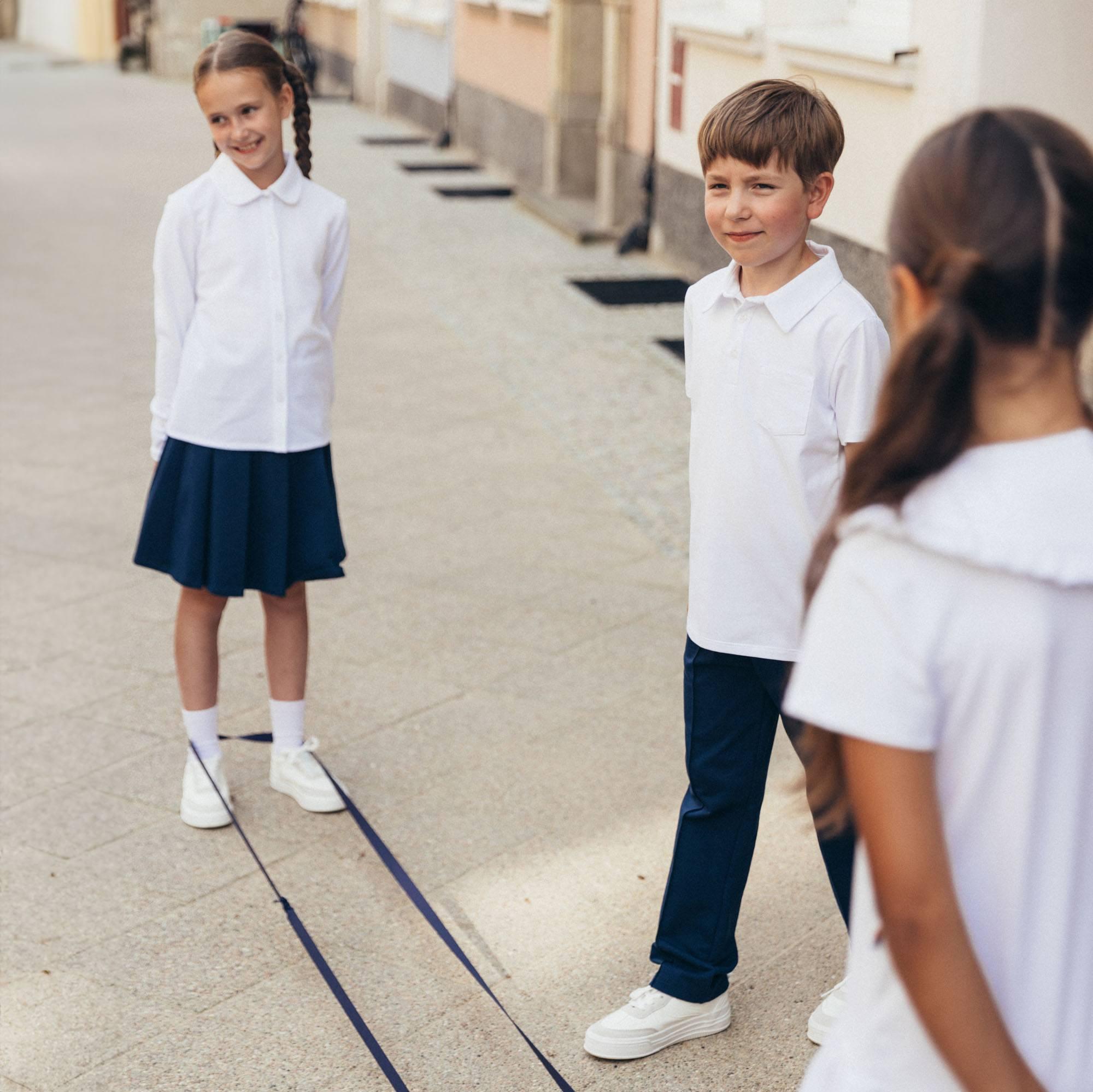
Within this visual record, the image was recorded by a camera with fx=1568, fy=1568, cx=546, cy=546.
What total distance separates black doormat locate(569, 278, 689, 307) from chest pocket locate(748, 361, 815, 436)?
24.3 feet

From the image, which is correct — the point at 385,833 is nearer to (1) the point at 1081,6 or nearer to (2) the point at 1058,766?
(2) the point at 1058,766

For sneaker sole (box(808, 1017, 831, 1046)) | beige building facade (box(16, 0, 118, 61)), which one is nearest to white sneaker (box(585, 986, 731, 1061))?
sneaker sole (box(808, 1017, 831, 1046))

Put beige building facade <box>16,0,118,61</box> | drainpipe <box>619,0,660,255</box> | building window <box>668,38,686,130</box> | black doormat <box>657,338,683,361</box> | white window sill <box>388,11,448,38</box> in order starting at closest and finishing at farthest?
1. black doormat <box>657,338,683,361</box>
2. building window <box>668,38,686,130</box>
3. drainpipe <box>619,0,660,255</box>
4. white window sill <box>388,11,448,38</box>
5. beige building facade <box>16,0,118,61</box>

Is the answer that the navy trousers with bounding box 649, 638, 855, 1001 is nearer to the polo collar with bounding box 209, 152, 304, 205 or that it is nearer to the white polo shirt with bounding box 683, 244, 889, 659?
the white polo shirt with bounding box 683, 244, 889, 659

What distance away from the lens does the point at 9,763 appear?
3.79 m

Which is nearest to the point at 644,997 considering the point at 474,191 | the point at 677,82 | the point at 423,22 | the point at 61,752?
the point at 61,752

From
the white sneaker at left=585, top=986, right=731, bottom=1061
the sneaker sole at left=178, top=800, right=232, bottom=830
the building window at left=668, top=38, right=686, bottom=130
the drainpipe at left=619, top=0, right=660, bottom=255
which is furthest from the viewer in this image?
the drainpipe at left=619, top=0, right=660, bottom=255

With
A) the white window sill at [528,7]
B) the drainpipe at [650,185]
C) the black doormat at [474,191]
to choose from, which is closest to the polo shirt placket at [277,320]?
the drainpipe at [650,185]

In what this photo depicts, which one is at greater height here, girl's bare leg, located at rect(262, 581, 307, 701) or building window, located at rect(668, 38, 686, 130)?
building window, located at rect(668, 38, 686, 130)

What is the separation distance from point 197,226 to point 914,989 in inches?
99.4

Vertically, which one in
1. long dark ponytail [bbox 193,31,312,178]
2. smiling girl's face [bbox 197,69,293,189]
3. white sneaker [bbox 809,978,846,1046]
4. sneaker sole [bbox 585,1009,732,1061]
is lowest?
sneaker sole [bbox 585,1009,732,1061]

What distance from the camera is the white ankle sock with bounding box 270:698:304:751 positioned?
3633 millimetres

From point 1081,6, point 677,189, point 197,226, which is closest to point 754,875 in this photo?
point 197,226

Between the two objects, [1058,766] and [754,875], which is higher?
[1058,766]
